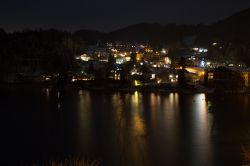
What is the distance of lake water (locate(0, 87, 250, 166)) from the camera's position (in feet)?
17.4

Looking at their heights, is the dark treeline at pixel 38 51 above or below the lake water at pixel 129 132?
above

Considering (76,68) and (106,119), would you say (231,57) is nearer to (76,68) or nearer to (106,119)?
(76,68)

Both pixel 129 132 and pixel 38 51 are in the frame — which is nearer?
pixel 129 132

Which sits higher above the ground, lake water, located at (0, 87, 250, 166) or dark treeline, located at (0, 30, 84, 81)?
dark treeline, located at (0, 30, 84, 81)

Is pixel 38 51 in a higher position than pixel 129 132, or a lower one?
higher

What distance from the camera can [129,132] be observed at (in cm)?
698

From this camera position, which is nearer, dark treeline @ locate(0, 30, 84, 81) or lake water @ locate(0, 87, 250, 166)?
lake water @ locate(0, 87, 250, 166)

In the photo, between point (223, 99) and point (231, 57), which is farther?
→ point (231, 57)

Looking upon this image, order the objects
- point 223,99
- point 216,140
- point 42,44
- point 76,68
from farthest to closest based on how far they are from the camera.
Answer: point 42,44 < point 76,68 < point 223,99 < point 216,140

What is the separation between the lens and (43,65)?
2236cm

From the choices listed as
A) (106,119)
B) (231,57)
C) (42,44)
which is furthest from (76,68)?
Answer: (106,119)

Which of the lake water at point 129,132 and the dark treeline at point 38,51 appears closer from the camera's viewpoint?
the lake water at point 129,132

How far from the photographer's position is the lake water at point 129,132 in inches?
208

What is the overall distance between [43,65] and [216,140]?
17233 millimetres
